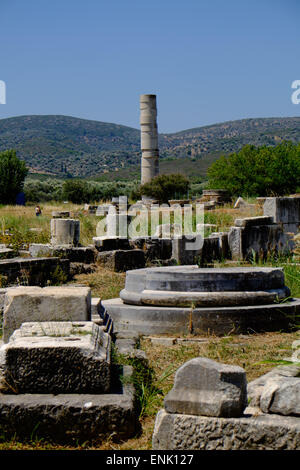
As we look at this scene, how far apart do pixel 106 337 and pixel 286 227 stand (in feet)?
32.9

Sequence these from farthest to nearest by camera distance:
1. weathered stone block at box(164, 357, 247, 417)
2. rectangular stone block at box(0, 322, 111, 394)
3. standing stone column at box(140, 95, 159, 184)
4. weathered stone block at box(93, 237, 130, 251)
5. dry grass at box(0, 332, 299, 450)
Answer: standing stone column at box(140, 95, 159, 184) → weathered stone block at box(93, 237, 130, 251) → dry grass at box(0, 332, 299, 450) → rectangular stone block at box(0, 322, 111, 394) → weathered stone block at box(164, 357, 247, 417)

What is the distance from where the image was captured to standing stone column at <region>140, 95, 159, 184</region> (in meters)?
34.1

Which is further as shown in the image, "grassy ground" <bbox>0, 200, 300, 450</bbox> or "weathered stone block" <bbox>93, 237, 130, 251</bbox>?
"weathered stone block" <bbox>93, 237, 130, 251</bbox>

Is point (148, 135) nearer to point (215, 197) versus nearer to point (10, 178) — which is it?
point (215, 197)

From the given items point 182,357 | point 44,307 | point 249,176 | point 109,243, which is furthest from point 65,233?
point 249,176

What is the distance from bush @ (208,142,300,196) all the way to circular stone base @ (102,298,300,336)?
2278 centimetres

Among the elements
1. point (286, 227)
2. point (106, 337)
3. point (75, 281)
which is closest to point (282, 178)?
point (286, 227)

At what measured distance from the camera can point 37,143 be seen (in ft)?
468

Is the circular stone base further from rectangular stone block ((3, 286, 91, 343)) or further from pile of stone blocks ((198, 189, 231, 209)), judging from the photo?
pile of stone blocks ((198, 189, 231, 209))

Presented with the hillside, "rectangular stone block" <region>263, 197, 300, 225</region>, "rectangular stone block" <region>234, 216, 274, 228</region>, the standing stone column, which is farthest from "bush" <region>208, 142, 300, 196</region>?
the hillside

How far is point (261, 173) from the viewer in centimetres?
3056

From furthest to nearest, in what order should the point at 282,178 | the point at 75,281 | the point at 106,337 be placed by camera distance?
1. the point at 282,178
2. the point at 75,281
3. the point at 106,337

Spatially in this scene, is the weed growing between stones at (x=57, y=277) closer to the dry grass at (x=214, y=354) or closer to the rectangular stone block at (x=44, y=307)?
the dry grass at (x=214, y=354)
